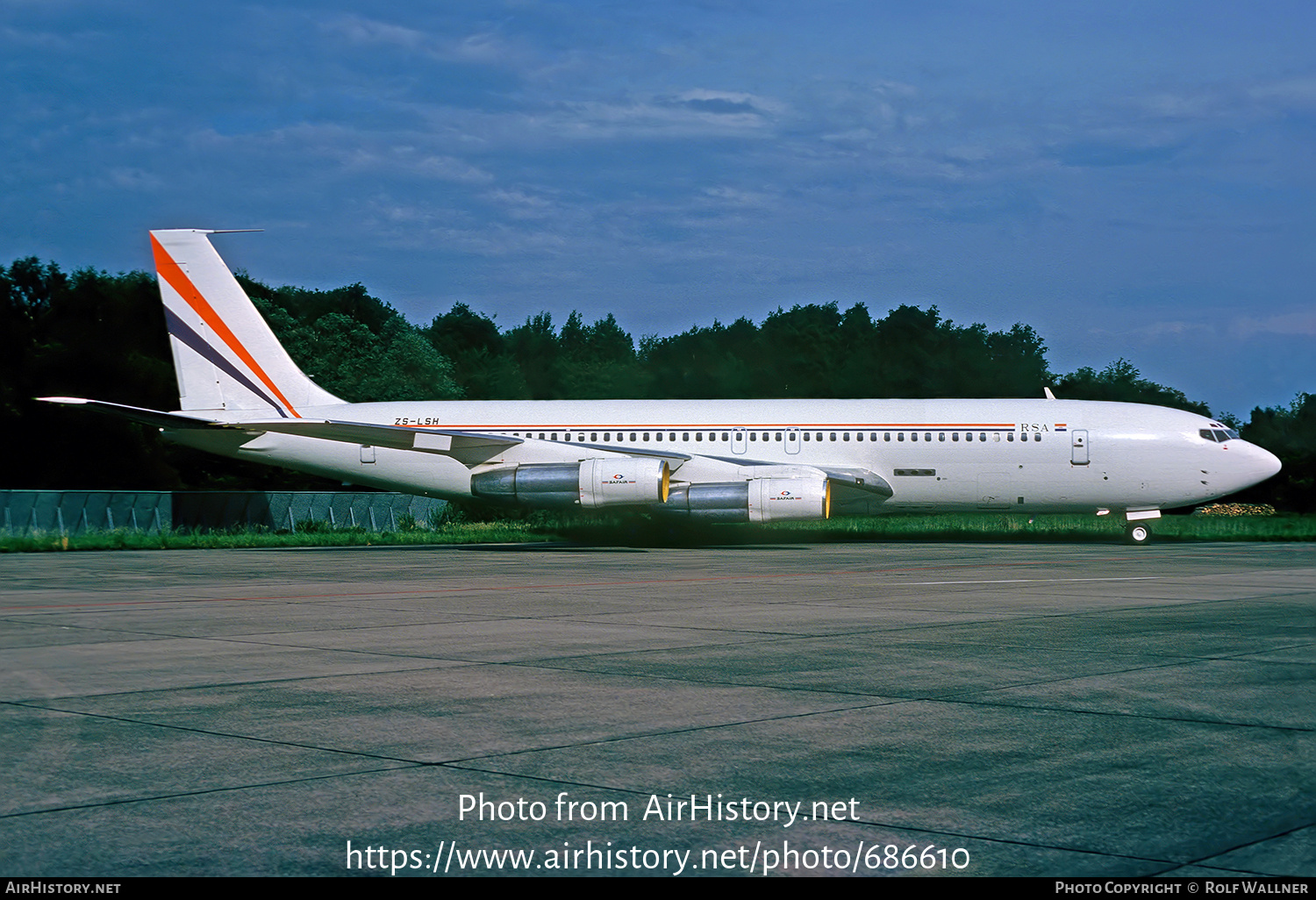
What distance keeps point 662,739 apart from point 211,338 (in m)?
29.4

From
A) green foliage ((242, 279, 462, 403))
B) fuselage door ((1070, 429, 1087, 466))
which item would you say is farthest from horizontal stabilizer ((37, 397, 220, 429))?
green foliage ((242, 279, 462, 403))

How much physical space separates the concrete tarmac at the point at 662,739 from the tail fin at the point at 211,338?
1981 centimetres

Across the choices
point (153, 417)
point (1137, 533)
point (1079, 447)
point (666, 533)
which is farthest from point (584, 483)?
point (1137, 533)

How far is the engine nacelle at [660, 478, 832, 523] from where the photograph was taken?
88.8 feet

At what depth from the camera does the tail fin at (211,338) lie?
106ft

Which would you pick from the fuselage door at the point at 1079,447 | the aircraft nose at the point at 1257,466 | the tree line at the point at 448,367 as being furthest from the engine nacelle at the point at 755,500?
the tree line at the point at 448,367

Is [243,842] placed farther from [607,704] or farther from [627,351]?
[627,351]

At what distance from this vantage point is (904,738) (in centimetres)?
613

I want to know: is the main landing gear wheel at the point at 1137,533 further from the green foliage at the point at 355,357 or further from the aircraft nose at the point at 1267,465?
the green foliage at the point at 355,357

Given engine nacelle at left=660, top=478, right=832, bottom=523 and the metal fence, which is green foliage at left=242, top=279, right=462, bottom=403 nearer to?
the metal fence

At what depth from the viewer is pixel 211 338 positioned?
32562 mm

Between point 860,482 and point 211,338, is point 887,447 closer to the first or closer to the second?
point 860,482
